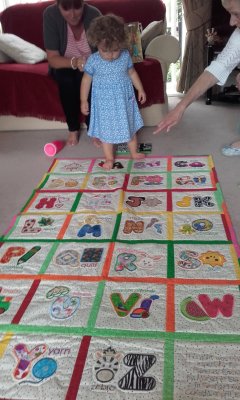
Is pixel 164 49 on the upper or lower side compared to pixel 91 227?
upper

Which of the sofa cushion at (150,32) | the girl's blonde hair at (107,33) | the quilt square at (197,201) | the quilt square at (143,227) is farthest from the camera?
the sofa cushion at (150,32)

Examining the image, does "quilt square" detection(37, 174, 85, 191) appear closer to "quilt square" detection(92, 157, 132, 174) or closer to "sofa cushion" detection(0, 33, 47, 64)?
"quilt square" detection(92, 157, 132, 174)

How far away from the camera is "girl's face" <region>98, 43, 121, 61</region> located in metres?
1.79

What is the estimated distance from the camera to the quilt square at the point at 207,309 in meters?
1.11

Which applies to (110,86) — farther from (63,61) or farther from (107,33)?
(63,61)

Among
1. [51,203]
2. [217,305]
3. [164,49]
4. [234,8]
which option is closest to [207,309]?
[217,305]

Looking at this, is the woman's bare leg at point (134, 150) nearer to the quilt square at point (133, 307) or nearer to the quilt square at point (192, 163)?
the quilt square at point (192, 163)

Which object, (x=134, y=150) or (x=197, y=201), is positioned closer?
(x=197, y=201)

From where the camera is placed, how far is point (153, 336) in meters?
1.09

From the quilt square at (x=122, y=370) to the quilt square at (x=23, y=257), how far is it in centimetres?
41

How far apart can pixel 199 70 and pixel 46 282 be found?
2.30 meters

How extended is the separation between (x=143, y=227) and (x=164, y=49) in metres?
1.37

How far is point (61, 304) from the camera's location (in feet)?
4.02

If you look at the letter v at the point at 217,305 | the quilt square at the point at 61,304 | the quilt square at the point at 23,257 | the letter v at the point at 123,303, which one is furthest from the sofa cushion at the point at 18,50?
the letter v at the point at 217,305
